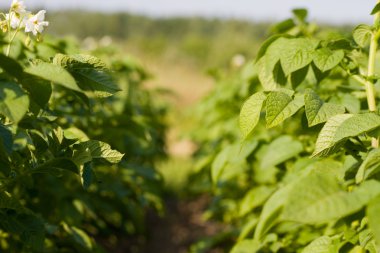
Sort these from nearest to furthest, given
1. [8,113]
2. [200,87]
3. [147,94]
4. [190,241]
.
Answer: [8,113] < [190,241] < [147,94] < [200,87]

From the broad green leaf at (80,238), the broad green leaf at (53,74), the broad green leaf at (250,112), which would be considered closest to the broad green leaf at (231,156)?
the broad green leaf at (80,238)

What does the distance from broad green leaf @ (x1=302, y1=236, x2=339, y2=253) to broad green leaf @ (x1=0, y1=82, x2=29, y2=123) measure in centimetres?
78

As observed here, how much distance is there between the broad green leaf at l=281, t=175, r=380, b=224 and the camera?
0.78m

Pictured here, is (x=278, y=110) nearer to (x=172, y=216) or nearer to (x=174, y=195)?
(x=172, y=216)

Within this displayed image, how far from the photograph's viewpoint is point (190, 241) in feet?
13.9

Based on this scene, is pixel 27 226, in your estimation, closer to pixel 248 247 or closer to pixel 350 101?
pixel 248 247

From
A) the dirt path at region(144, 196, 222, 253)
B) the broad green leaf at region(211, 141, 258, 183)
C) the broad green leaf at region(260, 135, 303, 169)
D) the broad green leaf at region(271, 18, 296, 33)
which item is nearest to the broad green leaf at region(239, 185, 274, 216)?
the broad green leaf at region(211, 141, 258, 183)

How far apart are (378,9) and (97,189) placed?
2.01 metres

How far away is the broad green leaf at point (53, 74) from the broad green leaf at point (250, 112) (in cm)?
42

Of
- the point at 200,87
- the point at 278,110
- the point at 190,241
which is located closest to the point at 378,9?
the point at 278,110

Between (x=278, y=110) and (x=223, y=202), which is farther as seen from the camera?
(x=223, y=202)

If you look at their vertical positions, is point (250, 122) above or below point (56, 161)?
above

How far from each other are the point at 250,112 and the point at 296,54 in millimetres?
321

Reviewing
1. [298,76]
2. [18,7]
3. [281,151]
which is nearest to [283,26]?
[298,76]
